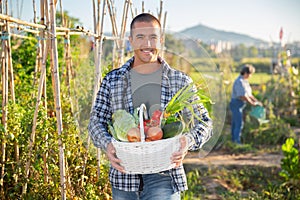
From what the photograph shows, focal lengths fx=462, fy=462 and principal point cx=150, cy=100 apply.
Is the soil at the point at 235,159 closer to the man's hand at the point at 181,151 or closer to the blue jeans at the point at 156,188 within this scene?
the blue jeans at the point at 156,188

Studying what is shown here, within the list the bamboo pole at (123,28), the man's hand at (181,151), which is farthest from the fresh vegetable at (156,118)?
the bamboo pole at (123,28)

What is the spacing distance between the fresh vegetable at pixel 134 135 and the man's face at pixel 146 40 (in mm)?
352

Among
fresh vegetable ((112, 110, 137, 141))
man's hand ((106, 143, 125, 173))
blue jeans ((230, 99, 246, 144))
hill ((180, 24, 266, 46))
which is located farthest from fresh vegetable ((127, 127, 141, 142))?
blue jeans ((230, 99, 246, 144))

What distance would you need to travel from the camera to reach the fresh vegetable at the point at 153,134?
1.64 meters

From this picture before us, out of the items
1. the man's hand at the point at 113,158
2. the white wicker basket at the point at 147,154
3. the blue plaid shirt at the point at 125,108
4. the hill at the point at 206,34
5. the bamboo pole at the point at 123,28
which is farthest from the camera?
the hill at the point at 206,34

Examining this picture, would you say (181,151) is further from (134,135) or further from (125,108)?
(125,108)

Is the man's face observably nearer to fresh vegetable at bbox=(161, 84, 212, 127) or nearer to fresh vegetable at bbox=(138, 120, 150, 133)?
fresh vegetable at bbox=(161, 84, 212, 127)

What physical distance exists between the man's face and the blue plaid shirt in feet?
0.32

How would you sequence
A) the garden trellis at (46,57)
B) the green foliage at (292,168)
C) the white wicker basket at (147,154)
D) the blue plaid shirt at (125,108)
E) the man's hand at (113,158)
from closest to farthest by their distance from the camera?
1. the white wicker basket at (147,154)
2. the man's hand at (113,158)
3. the blue plaid shirt at (125,108)
4. the garden trellis at (46,57)
5. the green foliage at (292,168)

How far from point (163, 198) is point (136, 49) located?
24.2 inches

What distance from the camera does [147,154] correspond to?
5.39ft

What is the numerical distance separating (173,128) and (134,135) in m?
0.15

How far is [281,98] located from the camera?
821 centimetres

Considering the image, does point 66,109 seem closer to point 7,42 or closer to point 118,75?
point 7,42
